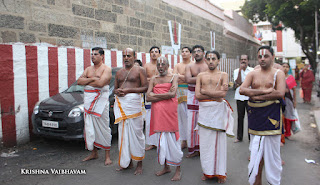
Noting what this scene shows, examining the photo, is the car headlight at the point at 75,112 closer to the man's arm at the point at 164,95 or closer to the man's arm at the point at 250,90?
the man's arm at the point at 164,95

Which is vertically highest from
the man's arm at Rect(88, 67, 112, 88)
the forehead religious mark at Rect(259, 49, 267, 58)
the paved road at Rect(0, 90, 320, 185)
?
the forehead religious mark at Rect(259, 49, 267, 58)

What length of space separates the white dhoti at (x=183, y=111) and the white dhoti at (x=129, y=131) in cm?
131

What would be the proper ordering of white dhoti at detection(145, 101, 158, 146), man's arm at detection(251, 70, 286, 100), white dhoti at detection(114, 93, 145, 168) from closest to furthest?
man's arm at detection(251, 70, 286, 100) < white dhoti at detection(114, 93, 145, 168) < white dhoti at detection(145, 101, 158, 146)

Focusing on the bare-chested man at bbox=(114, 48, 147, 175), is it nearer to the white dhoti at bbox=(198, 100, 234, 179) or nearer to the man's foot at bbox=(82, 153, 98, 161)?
the man's foot at bbox=(82, 153, 98, 161)

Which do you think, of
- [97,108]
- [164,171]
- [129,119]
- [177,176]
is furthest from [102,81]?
[177,176]

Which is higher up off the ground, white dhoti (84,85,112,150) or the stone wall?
the stone wall

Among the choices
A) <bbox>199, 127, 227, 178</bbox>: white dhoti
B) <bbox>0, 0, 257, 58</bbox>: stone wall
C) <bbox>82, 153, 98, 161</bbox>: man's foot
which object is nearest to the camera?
<bbox>199, 127, 227, 178</bbox>: white dhoti

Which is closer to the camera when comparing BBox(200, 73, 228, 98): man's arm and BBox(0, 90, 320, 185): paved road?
BBox(200, 73, 228, 98): man's arm

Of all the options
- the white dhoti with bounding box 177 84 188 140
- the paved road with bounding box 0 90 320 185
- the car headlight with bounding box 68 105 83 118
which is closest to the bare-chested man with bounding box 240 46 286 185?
the paved road with bounding box 0 90 320 185

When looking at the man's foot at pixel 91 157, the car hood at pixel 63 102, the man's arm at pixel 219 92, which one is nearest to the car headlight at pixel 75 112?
the car hood at pixel 63 102

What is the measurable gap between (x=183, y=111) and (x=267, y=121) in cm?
221

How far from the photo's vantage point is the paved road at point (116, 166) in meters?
3.90

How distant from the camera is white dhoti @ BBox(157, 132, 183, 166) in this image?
3.86 m

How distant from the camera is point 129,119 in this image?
416 cm
